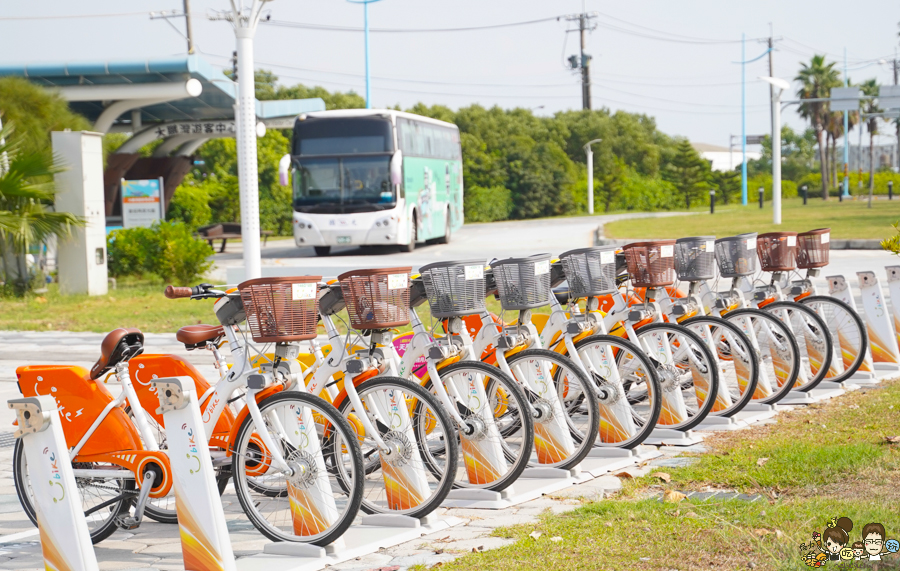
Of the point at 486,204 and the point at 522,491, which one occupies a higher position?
the point at 486,204

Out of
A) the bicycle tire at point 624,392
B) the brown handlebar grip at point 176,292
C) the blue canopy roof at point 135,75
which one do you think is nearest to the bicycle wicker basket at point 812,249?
the bicycle tire at point 624,392

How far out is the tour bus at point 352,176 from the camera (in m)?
24.1

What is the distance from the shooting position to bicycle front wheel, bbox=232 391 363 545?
4.51m

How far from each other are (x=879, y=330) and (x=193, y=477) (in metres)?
6.66

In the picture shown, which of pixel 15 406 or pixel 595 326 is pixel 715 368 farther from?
pixel 15 406

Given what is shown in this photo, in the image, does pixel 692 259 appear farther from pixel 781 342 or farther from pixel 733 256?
pixel 781 342

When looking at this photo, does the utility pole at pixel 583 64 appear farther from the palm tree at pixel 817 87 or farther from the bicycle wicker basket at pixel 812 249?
the bicycle wicker basket at pixel 812 249

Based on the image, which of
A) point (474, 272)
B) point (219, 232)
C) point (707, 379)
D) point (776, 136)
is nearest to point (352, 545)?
point (474, 272)

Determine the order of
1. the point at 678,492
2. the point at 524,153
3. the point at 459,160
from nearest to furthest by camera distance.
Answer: the point at 678,492
the point at 459,160
the point at 524,153

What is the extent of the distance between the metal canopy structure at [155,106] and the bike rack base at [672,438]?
14.8 metres

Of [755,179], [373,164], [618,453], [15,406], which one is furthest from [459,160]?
[755,179]

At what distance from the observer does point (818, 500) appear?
187 inches

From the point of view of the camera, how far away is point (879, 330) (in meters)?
8.87

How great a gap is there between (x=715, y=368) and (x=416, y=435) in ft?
7.21
